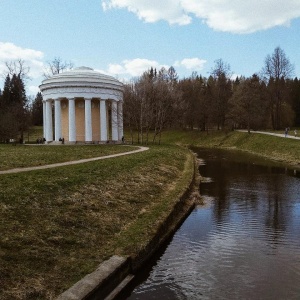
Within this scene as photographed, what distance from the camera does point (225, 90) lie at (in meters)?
74.6

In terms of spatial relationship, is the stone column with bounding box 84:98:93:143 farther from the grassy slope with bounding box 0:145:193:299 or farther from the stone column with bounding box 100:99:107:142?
the grassy slope with bounding box 0:145:193:299

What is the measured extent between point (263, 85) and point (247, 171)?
4322 centimetres

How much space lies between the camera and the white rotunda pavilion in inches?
1864

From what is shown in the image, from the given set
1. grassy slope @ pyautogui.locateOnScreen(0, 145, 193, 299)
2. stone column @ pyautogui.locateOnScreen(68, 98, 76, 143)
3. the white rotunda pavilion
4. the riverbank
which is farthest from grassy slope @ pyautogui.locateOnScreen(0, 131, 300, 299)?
the white rotunda pavilion

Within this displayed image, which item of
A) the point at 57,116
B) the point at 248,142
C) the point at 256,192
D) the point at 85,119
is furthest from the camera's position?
the point at 248,142

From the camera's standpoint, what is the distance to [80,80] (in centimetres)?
4681

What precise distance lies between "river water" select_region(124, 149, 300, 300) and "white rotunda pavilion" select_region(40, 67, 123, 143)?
30.0m

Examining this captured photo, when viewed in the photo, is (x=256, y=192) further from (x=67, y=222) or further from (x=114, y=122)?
(x=114, y=122)

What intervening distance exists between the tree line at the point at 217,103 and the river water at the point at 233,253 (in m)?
33.6

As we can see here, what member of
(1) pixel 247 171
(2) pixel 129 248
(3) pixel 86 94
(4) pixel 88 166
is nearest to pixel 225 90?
(3) pixel 86 94

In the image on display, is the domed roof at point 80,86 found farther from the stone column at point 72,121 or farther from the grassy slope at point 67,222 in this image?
the grassy slope at point 67,222

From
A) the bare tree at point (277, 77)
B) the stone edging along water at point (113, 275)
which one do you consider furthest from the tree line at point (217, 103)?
the stone edging along water at point (113, 275)

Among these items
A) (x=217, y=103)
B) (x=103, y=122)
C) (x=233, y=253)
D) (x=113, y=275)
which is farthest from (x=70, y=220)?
(x=217, y=103)

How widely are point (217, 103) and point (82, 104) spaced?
1223 inches
